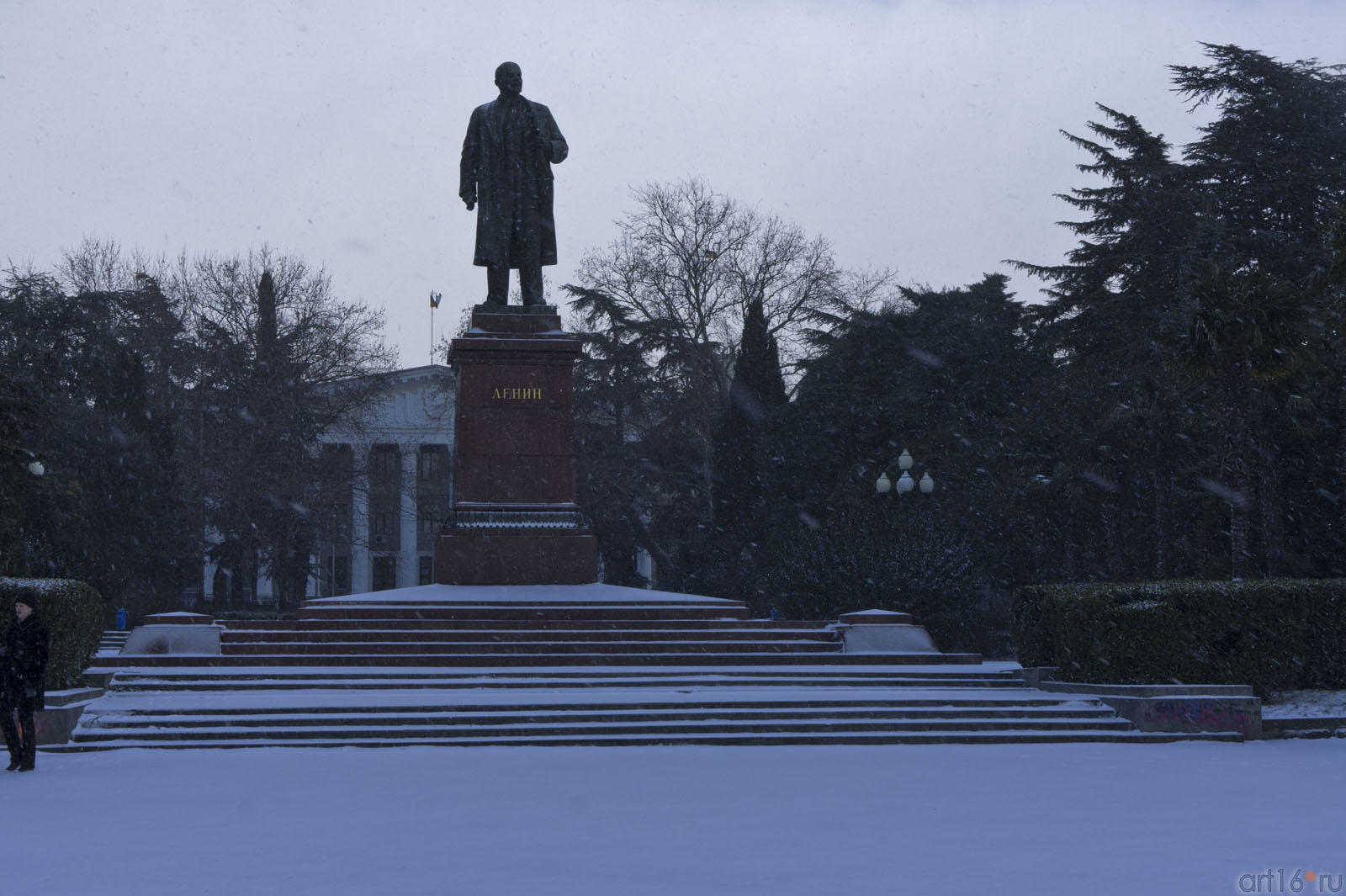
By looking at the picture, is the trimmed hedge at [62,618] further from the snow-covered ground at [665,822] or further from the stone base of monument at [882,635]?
the stone base of monument at [882,635]

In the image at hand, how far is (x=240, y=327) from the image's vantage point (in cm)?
4409

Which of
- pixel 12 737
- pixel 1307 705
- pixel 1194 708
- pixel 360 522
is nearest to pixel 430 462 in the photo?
pixel 360 522

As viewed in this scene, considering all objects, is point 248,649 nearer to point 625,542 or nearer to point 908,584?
point 908,584

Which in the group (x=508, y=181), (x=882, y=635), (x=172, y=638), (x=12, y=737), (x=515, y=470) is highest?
(x=508, y=181)

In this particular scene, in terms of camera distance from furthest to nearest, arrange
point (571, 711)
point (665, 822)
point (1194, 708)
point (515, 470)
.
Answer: point (515, 470) < point (1194, 708) < point (571, 711) < point (665, 822)

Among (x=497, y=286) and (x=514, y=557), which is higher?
(x=497, y=286)

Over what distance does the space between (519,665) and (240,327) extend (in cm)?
3109

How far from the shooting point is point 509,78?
70.0 ft

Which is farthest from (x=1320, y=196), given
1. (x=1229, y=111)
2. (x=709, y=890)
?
(x=709, y=890)

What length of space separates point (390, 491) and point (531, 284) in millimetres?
28530

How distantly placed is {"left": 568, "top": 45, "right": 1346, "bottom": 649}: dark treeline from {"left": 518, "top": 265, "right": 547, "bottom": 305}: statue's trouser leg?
7.88 meters

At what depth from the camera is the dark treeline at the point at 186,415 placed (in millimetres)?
39750

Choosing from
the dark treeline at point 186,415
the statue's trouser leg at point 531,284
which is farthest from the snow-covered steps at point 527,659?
the dark treeline at point 186,415

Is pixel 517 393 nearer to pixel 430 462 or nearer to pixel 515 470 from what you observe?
pixel 515 470
